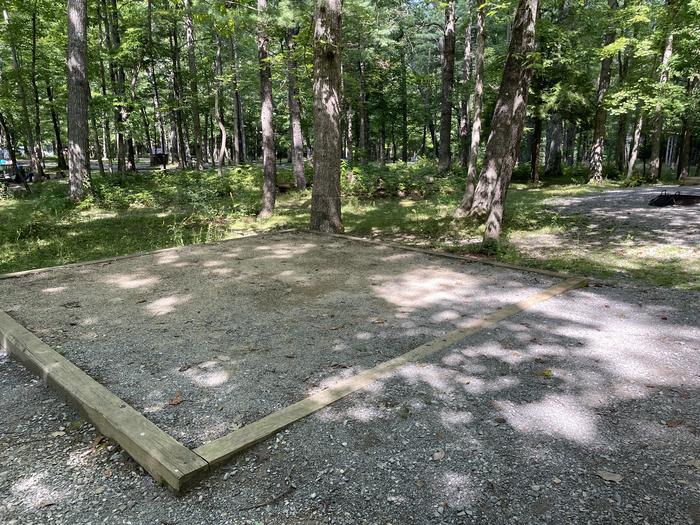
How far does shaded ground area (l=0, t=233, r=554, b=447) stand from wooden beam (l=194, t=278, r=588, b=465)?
107mm

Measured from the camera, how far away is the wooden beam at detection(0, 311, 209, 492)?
199cm

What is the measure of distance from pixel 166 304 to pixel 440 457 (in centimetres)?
319

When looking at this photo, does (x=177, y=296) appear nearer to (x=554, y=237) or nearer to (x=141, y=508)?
(x=141, y=508)

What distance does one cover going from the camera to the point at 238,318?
3990 mm

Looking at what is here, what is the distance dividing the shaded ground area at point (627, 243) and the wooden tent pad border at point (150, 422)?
325cm

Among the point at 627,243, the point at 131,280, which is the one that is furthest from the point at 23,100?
the point at 627,243

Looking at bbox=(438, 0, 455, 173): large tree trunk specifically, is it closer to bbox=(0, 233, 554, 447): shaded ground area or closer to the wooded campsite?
the wooded campsite

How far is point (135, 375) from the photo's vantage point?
→ 9.57 ft

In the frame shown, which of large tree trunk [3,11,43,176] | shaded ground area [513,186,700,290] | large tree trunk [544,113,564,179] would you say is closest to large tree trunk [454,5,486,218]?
shaded ground area [513,186,700,290]

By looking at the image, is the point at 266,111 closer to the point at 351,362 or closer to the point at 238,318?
the point at 238,318

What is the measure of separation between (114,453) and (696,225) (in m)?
10.0

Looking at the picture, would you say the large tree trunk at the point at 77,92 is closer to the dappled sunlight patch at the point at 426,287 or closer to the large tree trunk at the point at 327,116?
the large tree trunk at the point at 327,116

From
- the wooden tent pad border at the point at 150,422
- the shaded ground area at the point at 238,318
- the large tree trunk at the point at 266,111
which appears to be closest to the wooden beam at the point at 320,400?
the wooden tent pad border at the point at 150,422

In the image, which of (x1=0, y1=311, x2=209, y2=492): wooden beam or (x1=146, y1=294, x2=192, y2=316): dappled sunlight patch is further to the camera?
(x1=146, y1=294, x2=192, y2=316): dappled sunlight patch
